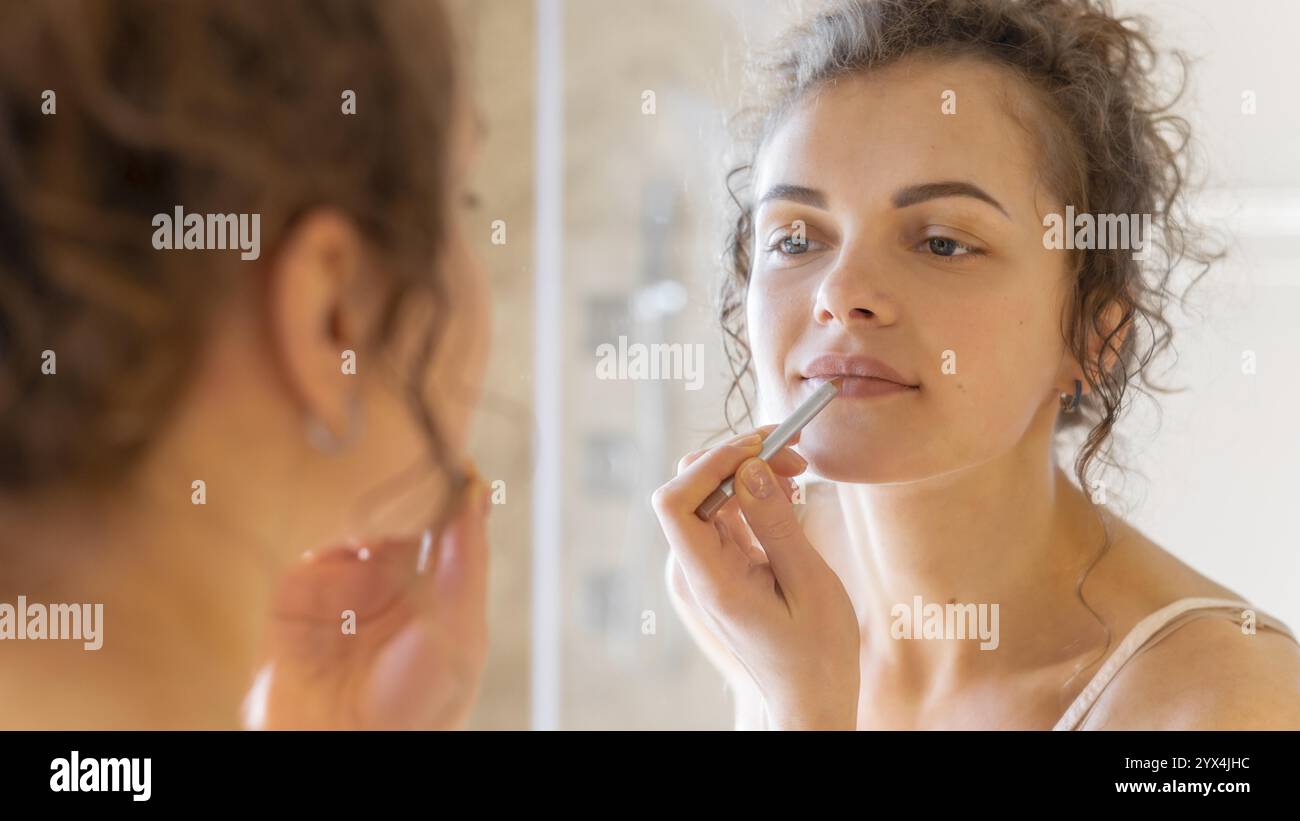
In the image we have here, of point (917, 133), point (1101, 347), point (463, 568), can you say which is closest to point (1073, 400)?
point (1101, 347)

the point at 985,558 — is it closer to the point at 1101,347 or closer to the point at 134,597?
the point at 1101,347

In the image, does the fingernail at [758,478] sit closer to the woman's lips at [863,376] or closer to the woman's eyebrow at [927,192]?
the woman's lips at [863,376]

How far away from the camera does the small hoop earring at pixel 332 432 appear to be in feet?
1.46

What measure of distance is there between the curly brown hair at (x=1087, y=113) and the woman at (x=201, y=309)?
452 mm

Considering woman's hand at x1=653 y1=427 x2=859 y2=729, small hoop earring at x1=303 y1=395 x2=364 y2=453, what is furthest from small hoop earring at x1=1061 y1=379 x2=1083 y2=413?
small hoop earring at x1=303 y1=395 x2=364 y2=453

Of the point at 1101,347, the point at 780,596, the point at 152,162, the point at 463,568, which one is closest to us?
the point at 152,162

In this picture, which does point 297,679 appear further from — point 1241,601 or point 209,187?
point 1241,601

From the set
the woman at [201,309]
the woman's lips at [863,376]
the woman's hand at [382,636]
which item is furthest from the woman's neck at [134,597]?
the woman's lips at [863,376]

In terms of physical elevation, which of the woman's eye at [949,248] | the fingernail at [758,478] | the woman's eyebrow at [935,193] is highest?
the woman's eyebrow at [935,193]

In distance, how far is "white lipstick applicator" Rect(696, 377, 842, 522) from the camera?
2.25ft

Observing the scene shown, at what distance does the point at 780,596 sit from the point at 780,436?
0.11m

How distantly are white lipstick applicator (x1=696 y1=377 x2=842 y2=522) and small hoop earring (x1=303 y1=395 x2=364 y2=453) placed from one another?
0.29 metres

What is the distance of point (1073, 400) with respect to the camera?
88 cm
